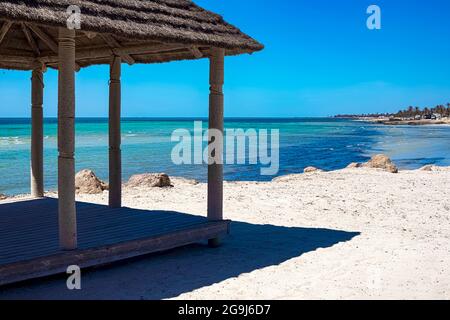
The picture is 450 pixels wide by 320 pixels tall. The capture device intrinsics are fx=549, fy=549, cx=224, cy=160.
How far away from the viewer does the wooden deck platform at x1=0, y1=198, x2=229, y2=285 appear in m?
5.60

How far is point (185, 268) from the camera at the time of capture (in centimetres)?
661

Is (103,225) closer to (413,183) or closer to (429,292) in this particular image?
(429,292)

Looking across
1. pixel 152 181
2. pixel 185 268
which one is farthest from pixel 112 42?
pixel 152 181

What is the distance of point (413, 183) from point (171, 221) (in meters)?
9.10

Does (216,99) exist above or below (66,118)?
above

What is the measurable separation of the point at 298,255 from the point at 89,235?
107 inches

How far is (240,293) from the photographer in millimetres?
5551

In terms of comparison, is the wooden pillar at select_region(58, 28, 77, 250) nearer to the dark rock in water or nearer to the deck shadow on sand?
the deck shadow on sand

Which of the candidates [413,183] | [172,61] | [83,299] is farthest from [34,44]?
[413,183]

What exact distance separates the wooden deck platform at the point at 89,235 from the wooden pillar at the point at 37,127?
49.3 inches

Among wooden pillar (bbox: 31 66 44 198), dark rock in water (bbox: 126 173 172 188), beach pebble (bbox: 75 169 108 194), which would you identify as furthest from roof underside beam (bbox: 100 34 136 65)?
dark rock in water (bbox: 126 173 172 188)

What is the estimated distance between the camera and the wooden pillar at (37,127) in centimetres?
993

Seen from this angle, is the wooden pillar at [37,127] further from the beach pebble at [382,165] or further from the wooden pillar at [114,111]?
the beach pebble at [382,165]

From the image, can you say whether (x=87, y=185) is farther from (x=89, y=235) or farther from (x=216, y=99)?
(x=216, y=99)
